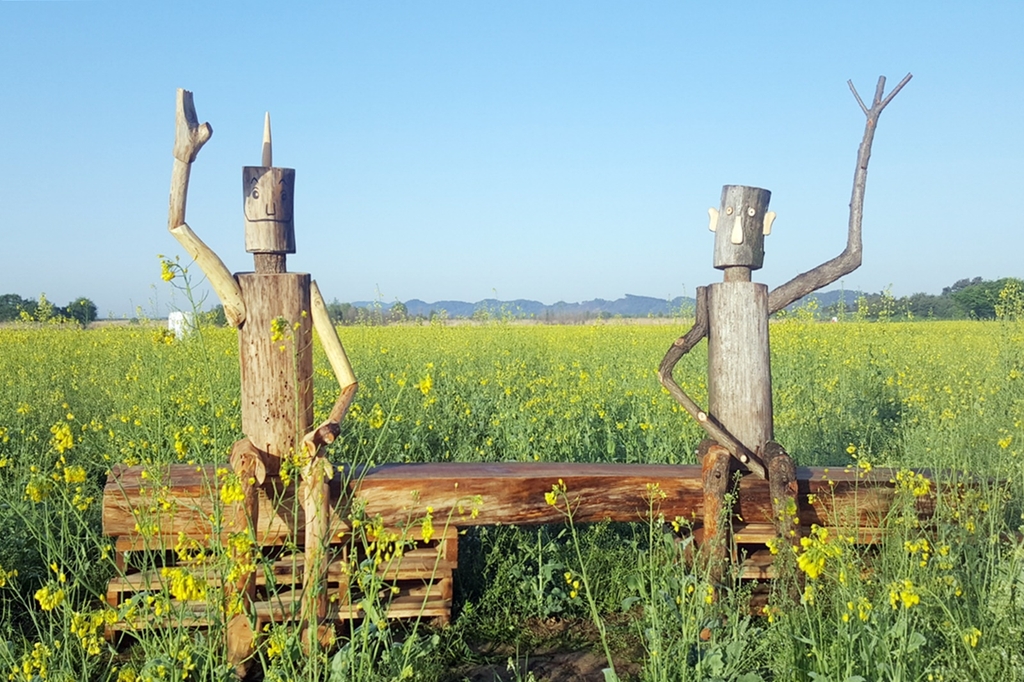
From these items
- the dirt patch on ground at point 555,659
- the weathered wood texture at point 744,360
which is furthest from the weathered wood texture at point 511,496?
the dirt patch on ground at point 555,659

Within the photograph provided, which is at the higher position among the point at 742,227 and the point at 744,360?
the point at 742,227

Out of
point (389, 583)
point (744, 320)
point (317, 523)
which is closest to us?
point (317, 523)

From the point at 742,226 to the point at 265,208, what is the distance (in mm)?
2330

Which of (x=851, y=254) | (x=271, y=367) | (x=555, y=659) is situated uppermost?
(x=851, y=254)

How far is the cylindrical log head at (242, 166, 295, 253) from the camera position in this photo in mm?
3420

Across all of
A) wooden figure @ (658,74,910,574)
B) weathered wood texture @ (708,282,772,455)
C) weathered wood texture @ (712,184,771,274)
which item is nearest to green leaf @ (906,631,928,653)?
wooden figure @ (658,74,910,574)

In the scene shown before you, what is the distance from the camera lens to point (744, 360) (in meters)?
3.78

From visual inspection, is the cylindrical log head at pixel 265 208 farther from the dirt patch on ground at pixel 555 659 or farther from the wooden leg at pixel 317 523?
the dirt patch on ground at pixel 555 659

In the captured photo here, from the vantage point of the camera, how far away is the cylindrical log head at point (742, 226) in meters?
3.84

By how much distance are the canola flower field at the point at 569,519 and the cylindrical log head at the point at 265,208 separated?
21.9 inches

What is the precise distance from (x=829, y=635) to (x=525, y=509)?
1.36m

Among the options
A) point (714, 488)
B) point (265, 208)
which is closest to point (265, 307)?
point (265, 208)

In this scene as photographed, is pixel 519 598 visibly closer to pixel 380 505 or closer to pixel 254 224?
pixel 380 505

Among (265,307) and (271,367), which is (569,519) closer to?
(271,367)
